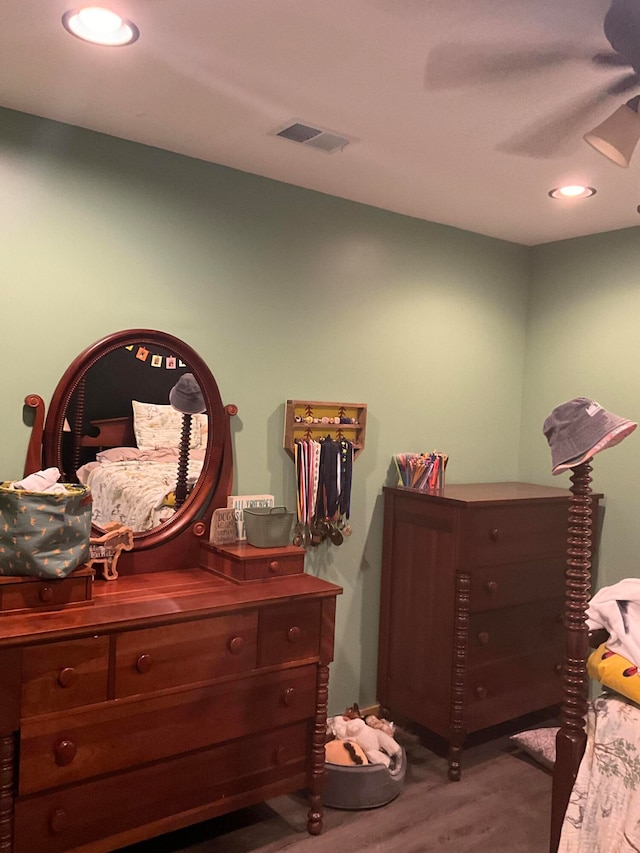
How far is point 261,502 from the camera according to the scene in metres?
2.85

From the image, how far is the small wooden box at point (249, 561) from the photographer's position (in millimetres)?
2531

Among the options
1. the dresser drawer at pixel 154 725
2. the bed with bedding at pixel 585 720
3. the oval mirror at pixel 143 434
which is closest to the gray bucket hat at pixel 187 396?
the oval mirror at pixel 143 434

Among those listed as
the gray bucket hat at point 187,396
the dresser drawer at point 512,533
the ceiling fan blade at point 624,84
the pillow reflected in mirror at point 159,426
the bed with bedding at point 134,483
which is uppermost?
the ceiling fan blade at point 624,84

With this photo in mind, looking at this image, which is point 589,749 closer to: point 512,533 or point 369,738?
point 369,738

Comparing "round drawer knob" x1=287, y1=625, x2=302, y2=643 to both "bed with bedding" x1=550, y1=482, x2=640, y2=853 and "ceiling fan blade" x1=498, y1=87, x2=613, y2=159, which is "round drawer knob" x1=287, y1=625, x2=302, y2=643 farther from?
"ceiling fan blade" x1=498, y1=87, x2=613, y2=159

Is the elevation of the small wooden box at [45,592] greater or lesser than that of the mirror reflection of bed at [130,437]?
lesser

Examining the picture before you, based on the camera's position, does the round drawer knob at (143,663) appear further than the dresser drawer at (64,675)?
Yes

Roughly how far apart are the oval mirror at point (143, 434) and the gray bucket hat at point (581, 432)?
1.31 m

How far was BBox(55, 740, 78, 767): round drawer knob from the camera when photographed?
2027 millimetres

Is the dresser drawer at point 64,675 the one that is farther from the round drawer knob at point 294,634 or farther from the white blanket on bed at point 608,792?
the white blanket on bed at point 608,792

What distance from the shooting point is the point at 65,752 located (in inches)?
80.0

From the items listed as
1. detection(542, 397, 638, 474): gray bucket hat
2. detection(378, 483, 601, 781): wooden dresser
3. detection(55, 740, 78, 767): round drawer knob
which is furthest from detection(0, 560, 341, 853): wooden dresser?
detection(542, 397, 638, 474): gray bucket hat

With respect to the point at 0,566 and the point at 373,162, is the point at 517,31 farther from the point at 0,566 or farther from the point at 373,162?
the point at 0,566

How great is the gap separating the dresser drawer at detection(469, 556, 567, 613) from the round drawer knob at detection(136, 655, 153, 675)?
1446 millimetres
